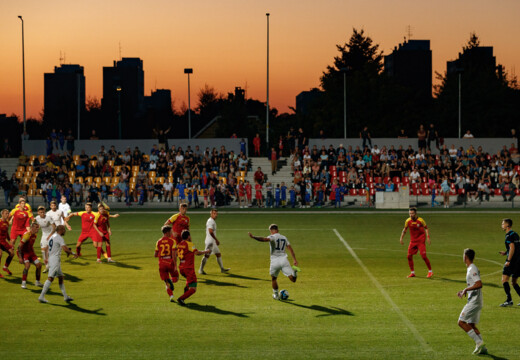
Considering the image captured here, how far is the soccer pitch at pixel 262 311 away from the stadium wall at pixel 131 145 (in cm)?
2936

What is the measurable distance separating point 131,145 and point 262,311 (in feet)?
137

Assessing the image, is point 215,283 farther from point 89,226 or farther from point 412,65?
point 412,65

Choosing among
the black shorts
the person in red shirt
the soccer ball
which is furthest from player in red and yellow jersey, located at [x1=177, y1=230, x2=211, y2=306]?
the person in red shirt

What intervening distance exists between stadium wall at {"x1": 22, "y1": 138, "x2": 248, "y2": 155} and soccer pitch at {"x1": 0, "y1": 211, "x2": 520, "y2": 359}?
29.4 m

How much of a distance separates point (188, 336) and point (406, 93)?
257ft

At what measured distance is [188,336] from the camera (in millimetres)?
12648

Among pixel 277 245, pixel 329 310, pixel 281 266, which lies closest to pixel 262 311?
pixel 281 266

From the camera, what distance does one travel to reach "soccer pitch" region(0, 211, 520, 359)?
467 inches

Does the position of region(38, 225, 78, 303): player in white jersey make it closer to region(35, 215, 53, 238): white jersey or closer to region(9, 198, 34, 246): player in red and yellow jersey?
region(35, 215, 53, 238): white jersey

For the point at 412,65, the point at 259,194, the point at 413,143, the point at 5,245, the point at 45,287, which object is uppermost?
the point at 412,65

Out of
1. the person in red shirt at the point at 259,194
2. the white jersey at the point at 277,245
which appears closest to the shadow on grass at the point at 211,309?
the white jersey at the point at 277,245

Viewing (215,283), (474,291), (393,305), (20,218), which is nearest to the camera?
(474,291)

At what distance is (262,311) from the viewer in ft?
48.4

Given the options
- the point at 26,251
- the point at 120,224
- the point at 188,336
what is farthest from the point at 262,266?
the point at 120,224
